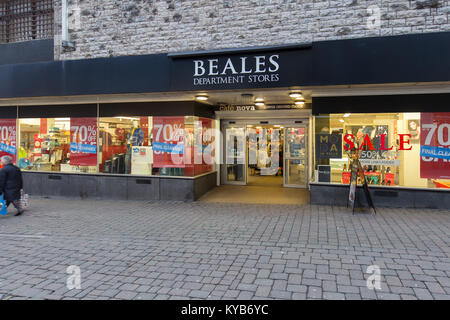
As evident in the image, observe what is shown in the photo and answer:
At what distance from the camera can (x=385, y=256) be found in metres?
5.29

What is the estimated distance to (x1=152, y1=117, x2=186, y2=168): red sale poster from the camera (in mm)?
10422

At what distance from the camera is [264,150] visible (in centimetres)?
1452

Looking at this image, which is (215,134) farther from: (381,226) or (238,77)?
(381,226)

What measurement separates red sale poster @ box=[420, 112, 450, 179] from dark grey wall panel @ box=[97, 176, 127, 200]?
8315mm

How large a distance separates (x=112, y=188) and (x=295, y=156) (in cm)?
628

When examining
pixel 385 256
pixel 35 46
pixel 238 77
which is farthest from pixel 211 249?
pixel 35 46

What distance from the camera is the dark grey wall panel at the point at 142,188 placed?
1041cm

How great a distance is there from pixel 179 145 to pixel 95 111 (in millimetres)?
3006

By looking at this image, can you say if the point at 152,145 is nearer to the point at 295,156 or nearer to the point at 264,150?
the point at 295,156

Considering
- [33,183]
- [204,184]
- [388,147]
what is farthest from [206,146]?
[33,183]

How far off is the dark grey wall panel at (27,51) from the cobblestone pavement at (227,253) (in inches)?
225

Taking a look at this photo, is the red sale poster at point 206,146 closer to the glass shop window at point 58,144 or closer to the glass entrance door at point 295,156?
the glass entrance door at point 295,156

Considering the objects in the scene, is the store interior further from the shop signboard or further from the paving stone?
the paving stone

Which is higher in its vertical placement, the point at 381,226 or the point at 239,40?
the point at 239,40
